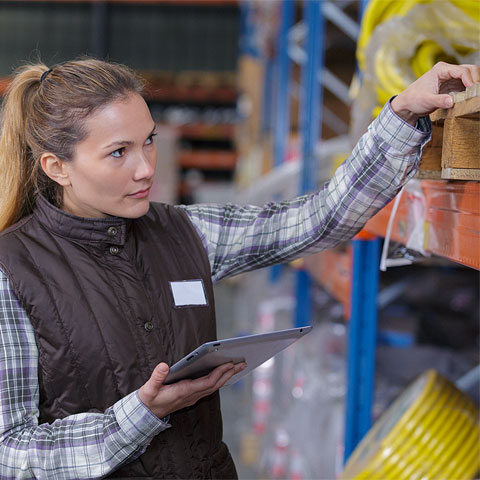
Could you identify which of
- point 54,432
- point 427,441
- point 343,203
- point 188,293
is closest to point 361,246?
point 427,441

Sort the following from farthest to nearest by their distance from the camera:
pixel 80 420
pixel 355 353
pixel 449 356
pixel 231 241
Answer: pixel 449 356, pixel 355 353, pixel 231 241, pixel 80 420

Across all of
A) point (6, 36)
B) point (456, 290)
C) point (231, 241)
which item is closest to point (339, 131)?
point (456, 290)

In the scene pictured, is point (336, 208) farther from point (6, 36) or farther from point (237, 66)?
point (6, 36)

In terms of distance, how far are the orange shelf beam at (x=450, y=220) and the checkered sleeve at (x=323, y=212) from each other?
0.26ft

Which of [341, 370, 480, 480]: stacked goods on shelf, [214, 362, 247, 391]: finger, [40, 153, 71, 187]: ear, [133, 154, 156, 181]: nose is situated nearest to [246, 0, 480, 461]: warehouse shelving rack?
[341, 370, 480, 480]: stacked goods on shelf

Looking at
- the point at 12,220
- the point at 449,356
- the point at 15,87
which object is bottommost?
the point at 449,356

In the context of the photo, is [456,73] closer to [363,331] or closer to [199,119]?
[363,331]

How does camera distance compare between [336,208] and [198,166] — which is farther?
[198,166]

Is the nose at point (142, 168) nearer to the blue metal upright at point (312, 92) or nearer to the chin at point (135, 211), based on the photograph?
A: the chin at point (135, 211)

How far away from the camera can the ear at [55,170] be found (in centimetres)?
132

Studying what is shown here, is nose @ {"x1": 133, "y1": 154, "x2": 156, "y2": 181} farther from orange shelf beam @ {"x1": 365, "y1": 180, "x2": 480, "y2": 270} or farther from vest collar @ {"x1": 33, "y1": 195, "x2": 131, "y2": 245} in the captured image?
orange shelf beam @ {"x1": 365, "y1": 180, "x2": 480, "y2": 270}

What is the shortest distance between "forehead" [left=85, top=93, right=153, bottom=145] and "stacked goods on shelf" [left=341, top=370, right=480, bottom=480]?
103 centimetres

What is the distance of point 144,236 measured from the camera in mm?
1420

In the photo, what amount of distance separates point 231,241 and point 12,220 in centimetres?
47
